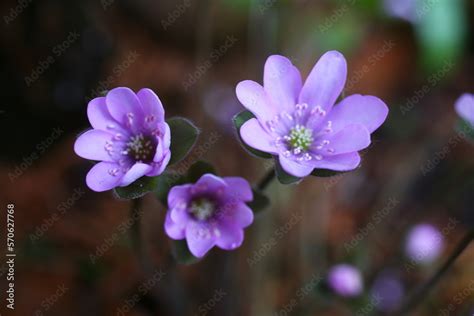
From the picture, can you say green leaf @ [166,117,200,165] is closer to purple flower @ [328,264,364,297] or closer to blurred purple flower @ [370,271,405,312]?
purple flower @ [328,264,364,297]

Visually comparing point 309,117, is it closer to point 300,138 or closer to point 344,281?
point 300,138

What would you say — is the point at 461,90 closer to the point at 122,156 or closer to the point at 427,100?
the point at 427,100

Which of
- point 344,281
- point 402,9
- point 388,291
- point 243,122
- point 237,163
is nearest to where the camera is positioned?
point 243,122

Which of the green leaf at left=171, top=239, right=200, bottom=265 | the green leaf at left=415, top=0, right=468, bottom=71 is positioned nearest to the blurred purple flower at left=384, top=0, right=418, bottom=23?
the green leaf at left=415, top=0, right=468, bottom=71

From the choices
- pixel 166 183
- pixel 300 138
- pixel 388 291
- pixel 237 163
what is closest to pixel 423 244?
pixel 388 291

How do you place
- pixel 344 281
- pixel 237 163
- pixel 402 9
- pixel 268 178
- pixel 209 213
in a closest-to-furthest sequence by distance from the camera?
1. pixel 268 178
2. pixel 209 213
3. pixel 344 281
4. pixel 237 163
5. pixel 402 9

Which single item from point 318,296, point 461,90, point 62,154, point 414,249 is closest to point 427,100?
point 461,90

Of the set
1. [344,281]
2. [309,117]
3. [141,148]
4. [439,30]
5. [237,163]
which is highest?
[439,30]
